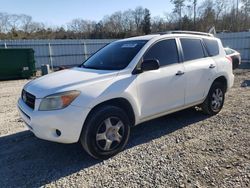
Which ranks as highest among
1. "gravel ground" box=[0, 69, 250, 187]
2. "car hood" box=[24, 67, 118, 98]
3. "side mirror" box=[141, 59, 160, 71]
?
"side mirror" box=[141, 59, 160, 71]

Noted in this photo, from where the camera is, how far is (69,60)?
22.2m

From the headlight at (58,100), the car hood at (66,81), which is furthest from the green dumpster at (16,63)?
the headlight at (58,100)

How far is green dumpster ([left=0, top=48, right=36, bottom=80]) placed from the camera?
14.4 m

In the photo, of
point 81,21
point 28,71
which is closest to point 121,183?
point 28,71

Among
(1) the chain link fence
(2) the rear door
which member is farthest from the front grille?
(1) the chain link fence

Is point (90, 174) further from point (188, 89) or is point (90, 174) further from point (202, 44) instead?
point (202, 44)

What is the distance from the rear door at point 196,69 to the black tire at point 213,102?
0.24 m

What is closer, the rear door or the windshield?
the windshield

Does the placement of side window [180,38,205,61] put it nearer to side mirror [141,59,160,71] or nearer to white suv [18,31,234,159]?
white suv [18,31,234,159]

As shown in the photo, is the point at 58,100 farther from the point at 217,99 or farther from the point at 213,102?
the point at 217,99

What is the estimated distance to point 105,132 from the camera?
12.3 feet

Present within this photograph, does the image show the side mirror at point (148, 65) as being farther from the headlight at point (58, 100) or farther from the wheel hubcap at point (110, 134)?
the headlight at point (58, 100)

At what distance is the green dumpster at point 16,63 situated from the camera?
14.4 metres

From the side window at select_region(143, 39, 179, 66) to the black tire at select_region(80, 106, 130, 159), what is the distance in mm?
1137
